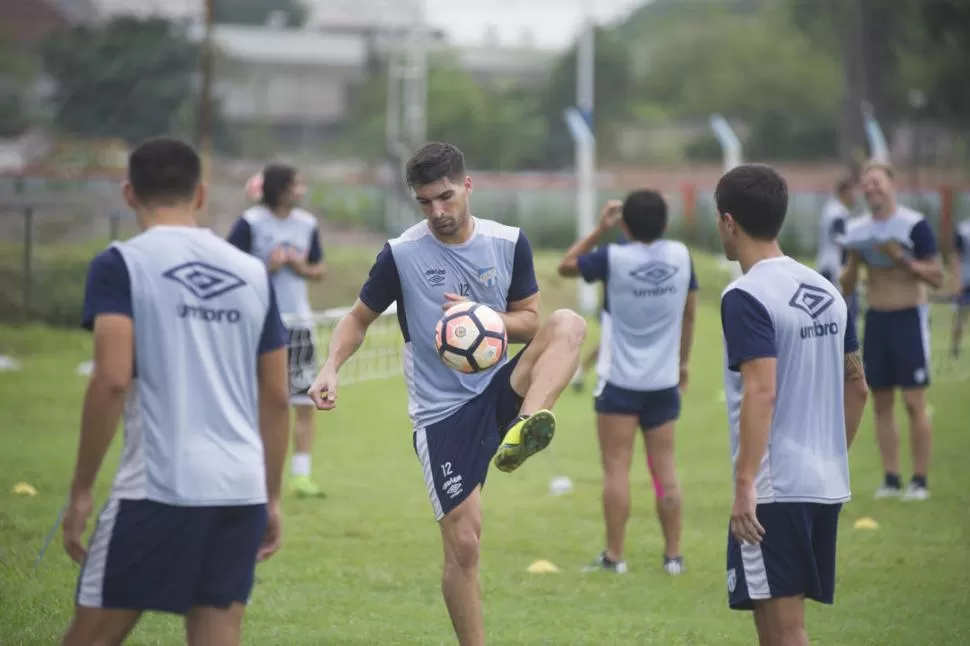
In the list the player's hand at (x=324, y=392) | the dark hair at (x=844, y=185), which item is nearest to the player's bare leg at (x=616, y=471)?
the player's hand at (x=324, y=392)

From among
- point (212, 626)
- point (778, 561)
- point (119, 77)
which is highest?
point (119, 77)

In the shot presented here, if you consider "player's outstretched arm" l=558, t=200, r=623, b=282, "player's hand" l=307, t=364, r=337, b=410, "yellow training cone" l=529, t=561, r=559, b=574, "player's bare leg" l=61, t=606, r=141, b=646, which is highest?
"player's outstretched arm" l=558, t=200, r=623, b=282

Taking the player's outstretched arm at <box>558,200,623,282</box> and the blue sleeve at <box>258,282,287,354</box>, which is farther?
the player's outstretched arm at <box>558,200,623,282</box>

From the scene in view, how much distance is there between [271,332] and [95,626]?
109cm

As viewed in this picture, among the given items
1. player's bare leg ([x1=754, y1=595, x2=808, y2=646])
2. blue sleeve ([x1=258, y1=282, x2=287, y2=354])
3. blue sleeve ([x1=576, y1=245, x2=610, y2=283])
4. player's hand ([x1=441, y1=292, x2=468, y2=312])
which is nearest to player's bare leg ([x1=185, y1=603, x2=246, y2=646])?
blue sleeve ([x1=258, y1=282, x2=287, y2=354])

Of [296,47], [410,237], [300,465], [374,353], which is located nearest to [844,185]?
[374,353]

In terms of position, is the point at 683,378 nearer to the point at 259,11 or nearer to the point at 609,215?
the point at 609,215

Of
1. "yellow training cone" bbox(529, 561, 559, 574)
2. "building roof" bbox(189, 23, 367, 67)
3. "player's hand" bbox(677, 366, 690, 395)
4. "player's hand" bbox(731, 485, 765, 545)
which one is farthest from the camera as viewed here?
"building roof" bbox(189, 23, 367, 67)

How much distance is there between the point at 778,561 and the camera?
525 centimetres

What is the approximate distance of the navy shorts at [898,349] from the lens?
447 inches

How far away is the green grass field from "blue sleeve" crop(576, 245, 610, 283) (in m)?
1.87

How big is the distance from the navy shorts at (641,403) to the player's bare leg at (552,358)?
2559mm

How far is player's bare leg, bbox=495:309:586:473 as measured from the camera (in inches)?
235

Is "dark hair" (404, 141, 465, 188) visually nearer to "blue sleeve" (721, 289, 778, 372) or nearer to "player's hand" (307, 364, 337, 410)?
"player's hand" (307, 364, 337, 410)
